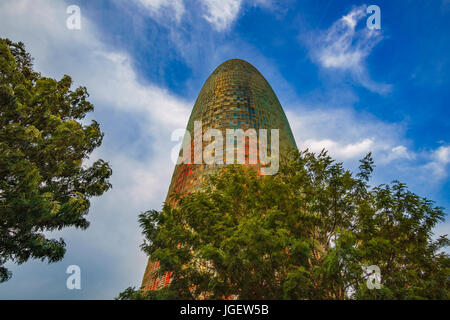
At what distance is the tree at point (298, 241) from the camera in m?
7.37

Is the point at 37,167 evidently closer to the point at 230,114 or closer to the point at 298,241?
the point at 298,241

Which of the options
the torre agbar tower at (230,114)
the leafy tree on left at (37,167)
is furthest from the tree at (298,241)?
the torre agbar tower at (230,114)

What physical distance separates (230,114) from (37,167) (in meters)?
29.3

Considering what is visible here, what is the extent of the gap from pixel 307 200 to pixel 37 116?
40.9ft

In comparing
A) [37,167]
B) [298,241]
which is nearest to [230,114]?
[37,167]

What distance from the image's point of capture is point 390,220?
9.41m

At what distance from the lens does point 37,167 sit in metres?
10.3

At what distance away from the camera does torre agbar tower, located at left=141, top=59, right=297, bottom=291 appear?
3178cm

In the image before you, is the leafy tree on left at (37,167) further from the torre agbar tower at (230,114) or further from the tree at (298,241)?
the torre agbar tower at (230,114)

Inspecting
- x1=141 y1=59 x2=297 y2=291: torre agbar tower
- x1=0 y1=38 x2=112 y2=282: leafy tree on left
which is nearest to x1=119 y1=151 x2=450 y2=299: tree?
x1=0 y1=38 x2=112 y2=282: leafy tree on left
